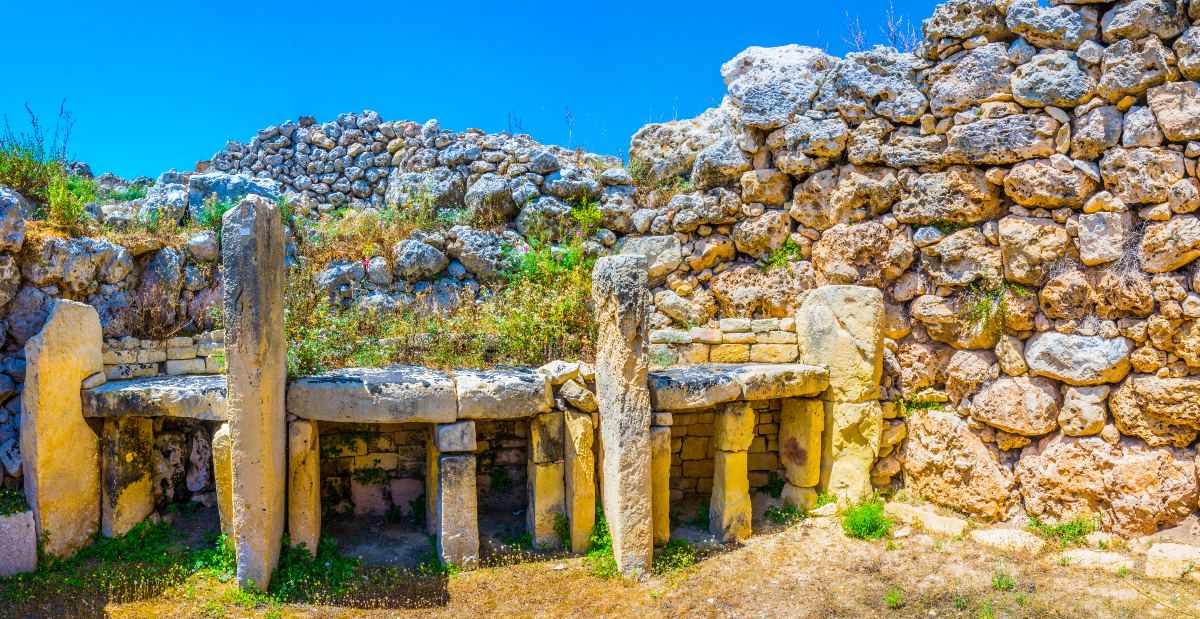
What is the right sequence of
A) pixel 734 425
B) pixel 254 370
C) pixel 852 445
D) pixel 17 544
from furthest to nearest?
pixel 852 445 < pixel 734 425 < pixel 17 544 < pixel 254 370

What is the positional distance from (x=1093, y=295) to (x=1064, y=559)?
8.15 feet

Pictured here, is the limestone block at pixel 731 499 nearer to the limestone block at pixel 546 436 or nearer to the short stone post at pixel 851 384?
the short stone post at pixel 851 384

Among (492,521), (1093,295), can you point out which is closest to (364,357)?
(492,521)

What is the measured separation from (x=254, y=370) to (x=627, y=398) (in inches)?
121

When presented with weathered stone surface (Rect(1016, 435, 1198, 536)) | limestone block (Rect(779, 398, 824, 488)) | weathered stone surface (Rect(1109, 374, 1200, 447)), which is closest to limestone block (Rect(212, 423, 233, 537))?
limestone block (Rect(779, 398, 824, 488))

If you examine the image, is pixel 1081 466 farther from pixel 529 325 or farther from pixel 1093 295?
pixel 529 325

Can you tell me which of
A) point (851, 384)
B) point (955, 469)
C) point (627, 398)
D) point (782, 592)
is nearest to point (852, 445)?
point (851, 384)

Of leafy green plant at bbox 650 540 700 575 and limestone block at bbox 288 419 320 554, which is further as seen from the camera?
leafy green plant at bbox 650 540 700 575

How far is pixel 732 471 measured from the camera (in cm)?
701

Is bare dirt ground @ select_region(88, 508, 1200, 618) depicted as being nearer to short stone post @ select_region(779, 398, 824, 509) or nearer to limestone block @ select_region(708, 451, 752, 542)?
limestone block @ select_region(708, 451, 752, 542)

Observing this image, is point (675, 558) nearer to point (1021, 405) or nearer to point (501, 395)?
point (501, 395)

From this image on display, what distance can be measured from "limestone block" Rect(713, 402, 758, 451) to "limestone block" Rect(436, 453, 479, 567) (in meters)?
2.46

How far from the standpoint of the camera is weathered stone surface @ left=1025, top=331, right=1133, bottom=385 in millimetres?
6551

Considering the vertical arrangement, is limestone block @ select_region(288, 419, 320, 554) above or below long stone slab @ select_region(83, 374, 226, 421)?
below
